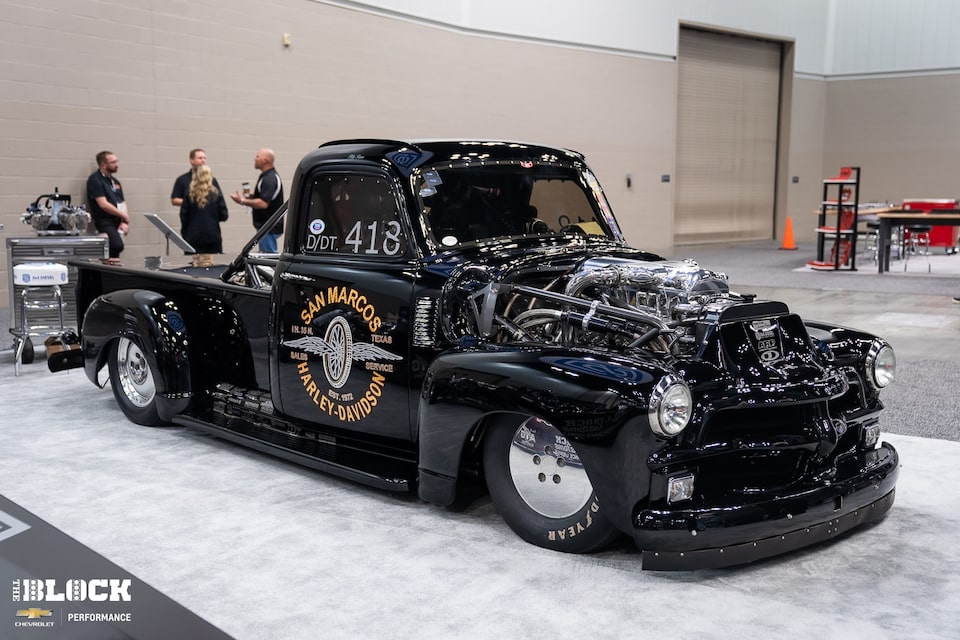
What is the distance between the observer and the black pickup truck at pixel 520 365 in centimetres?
344

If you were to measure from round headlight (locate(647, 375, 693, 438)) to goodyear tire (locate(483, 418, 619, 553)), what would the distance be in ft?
1.32

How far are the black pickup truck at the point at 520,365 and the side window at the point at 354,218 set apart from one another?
0.01m

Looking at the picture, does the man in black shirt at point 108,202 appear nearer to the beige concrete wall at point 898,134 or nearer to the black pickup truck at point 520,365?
the black pickup truck at point 520,365

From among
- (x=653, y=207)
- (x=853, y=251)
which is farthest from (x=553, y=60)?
(x=853, y=251)

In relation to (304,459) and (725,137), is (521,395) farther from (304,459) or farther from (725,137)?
(725,137)

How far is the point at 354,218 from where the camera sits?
15.6ft

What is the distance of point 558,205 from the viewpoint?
5.04m

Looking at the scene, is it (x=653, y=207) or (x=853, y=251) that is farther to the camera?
(x=653, y=207)

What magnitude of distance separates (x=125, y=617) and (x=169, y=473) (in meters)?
2.23

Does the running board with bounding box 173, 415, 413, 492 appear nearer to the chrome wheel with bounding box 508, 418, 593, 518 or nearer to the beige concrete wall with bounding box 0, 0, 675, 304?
the chrome wheel with bounding box 508, 418, 593, 518

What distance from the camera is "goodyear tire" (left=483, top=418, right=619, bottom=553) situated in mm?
3643

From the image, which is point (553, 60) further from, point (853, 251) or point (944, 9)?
point (944, 9)

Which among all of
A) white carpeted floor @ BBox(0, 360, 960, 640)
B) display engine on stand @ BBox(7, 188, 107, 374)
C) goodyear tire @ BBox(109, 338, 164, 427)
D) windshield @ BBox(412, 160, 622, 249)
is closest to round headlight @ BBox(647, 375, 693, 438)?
white carpeted floor @ BBox(0, 360, 960, 640)

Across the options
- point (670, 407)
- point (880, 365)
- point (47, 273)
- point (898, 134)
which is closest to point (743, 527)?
point (670, 407)
